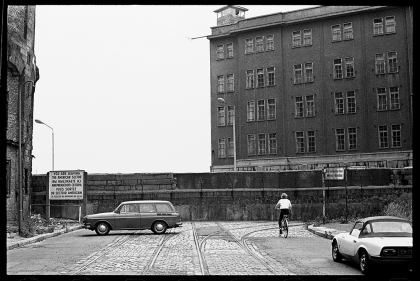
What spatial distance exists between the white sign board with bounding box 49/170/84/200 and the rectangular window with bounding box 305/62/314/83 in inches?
1155

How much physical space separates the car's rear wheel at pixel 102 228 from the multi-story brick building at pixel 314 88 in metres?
26.3

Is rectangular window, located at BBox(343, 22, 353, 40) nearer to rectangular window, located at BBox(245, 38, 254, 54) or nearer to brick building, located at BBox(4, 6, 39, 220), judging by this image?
rectangular window, located at BBox(245, 38, 254, 54)

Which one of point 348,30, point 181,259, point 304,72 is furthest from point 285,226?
point 304,72

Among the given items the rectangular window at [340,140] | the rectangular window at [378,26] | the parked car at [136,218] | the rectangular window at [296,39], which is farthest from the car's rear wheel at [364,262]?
the rectangular window at [296,39]

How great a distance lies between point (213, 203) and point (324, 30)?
868 inches

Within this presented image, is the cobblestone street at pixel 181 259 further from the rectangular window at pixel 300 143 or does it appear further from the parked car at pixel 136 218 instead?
the rectangular window at pixel 300 143

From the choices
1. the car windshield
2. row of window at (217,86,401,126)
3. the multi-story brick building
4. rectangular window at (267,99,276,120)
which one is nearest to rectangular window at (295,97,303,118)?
row of window at (217,86,401,126)

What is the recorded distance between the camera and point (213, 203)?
144 ft

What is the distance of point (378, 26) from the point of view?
5341 centimetres

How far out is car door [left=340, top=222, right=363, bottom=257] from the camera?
1450 cm

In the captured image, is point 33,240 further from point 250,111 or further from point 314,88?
point 250,111

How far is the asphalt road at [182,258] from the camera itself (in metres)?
13.6

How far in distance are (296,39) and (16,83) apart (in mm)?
32014
